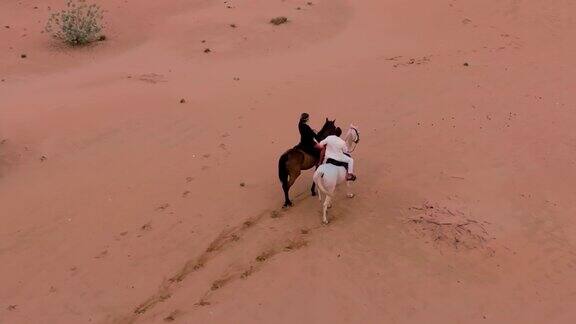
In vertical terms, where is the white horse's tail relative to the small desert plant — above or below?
above

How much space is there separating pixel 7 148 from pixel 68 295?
5.73 m

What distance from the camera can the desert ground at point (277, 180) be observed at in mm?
7434

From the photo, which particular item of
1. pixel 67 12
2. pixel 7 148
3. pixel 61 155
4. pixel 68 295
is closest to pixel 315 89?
pixel 61 155

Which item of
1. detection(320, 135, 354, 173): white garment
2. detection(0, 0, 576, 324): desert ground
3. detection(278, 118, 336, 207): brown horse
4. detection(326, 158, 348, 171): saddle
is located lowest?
detection(0, 0, 576, 324): desert ground

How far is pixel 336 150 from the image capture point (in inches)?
336

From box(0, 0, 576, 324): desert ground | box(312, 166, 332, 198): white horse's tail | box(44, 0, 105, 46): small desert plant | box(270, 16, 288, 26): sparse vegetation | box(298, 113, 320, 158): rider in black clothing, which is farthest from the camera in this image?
box(270, 16, 288, 26): sparse vegetation

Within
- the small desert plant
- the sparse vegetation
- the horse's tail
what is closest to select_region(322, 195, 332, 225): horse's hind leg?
the horse's tail

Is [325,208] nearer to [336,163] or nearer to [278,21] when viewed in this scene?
[336,163]

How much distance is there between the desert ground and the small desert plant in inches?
17.1

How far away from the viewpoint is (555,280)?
727cm

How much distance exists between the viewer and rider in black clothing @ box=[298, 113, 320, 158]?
904 centimetres

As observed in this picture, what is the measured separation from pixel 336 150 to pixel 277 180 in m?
2.16

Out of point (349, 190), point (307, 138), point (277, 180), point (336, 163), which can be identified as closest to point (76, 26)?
point (277, 180)

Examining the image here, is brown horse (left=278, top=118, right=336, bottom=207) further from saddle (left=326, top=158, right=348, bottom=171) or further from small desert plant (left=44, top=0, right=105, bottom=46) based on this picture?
small desert plant (left=44, top=0, right=105, bottom=46)
